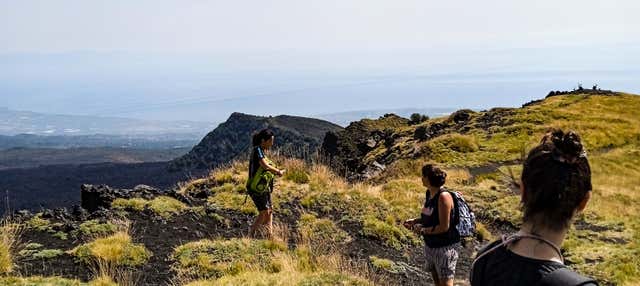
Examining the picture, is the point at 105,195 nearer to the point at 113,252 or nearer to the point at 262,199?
the point at 113,252

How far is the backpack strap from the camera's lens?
2.56m

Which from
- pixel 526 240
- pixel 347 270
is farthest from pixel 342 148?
pixel 526 240

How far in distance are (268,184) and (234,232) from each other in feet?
6.85

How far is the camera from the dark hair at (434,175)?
714 centimetres

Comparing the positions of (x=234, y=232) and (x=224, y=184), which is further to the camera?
(x=224, y=184)

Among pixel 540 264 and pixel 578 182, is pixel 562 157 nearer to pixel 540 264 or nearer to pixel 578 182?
pixel 578 182

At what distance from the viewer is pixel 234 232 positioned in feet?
40.3

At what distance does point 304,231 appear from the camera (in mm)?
11750

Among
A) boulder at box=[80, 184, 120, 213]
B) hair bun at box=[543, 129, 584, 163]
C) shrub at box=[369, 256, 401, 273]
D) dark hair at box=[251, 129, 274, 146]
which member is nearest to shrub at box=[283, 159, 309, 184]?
boulder at box=[80, 184, 120, 213]

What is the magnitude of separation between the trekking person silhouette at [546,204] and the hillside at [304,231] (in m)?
0.32

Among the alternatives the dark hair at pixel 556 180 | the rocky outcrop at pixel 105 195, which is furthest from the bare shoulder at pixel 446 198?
the rocky outcrop at pixel 105 195

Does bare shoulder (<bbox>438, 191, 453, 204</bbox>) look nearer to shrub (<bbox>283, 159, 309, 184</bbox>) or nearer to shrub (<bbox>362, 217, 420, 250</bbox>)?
shrub (<bbox>362, 217, 420, 250</bbox>)

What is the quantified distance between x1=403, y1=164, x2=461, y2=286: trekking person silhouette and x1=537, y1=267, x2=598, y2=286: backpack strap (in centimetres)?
430

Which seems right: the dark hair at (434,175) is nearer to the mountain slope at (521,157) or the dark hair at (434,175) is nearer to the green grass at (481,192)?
the mountain slope at (521,157)
